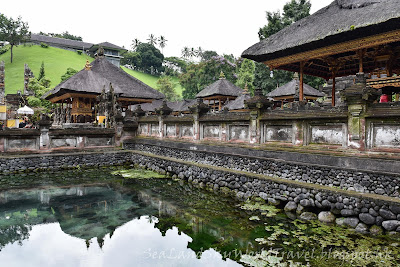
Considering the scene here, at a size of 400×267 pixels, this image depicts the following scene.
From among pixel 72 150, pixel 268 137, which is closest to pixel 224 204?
pixel 268 137

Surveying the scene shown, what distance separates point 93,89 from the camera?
18.9 meters

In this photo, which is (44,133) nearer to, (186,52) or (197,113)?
(197,113)

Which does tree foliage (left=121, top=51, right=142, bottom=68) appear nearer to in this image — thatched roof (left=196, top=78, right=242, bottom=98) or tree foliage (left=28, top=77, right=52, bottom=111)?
tree foliage (left=28, top=77, right=52, bottom=111)

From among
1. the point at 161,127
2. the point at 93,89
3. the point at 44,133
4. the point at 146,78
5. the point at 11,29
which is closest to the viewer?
the point at 44,133

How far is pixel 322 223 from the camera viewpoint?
21.4 feet

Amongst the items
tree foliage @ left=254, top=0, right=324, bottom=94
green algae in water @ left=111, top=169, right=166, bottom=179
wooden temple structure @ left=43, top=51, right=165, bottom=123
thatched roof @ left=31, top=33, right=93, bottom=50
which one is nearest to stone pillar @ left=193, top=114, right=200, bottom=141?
green algae in water @ left=111, top=169, right=166, bottom=179

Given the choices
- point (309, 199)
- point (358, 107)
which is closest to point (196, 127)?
point (309, 199)

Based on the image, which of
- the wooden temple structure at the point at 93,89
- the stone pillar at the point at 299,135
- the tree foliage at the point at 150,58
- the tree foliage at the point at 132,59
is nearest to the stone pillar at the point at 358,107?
the stone pillar at the point at 299,135

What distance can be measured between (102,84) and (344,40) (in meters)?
16.2

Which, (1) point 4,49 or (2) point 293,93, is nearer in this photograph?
(2) point 293,93

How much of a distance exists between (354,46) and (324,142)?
A: 4586mm

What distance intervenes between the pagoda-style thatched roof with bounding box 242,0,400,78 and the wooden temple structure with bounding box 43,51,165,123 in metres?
11.0

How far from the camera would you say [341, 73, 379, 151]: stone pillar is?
6.45 metres

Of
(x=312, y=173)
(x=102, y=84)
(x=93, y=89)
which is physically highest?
(x=102, y=84)
